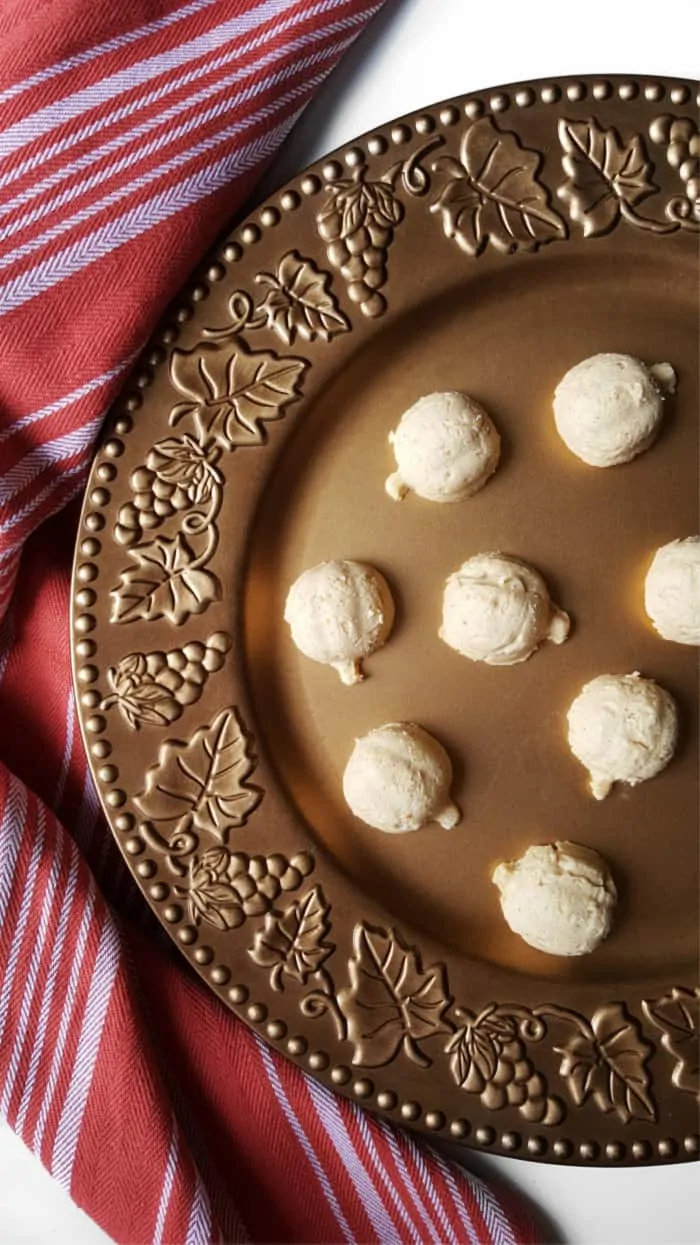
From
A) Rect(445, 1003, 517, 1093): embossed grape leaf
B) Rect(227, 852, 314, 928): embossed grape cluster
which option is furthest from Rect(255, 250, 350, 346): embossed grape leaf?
Rect(445, 1003, 517, 1093): embossed grape leaf

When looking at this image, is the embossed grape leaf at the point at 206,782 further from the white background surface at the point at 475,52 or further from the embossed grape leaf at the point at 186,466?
the white background surface at the point at 475,52

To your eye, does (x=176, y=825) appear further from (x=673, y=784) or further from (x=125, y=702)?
(x=673, y=784)

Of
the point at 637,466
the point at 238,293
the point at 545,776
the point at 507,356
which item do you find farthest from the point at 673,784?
the point at 238,293

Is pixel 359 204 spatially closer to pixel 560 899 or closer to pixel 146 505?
pixel 146 505

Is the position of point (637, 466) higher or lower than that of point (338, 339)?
lower

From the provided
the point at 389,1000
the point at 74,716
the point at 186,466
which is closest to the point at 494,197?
the point at 186,466
